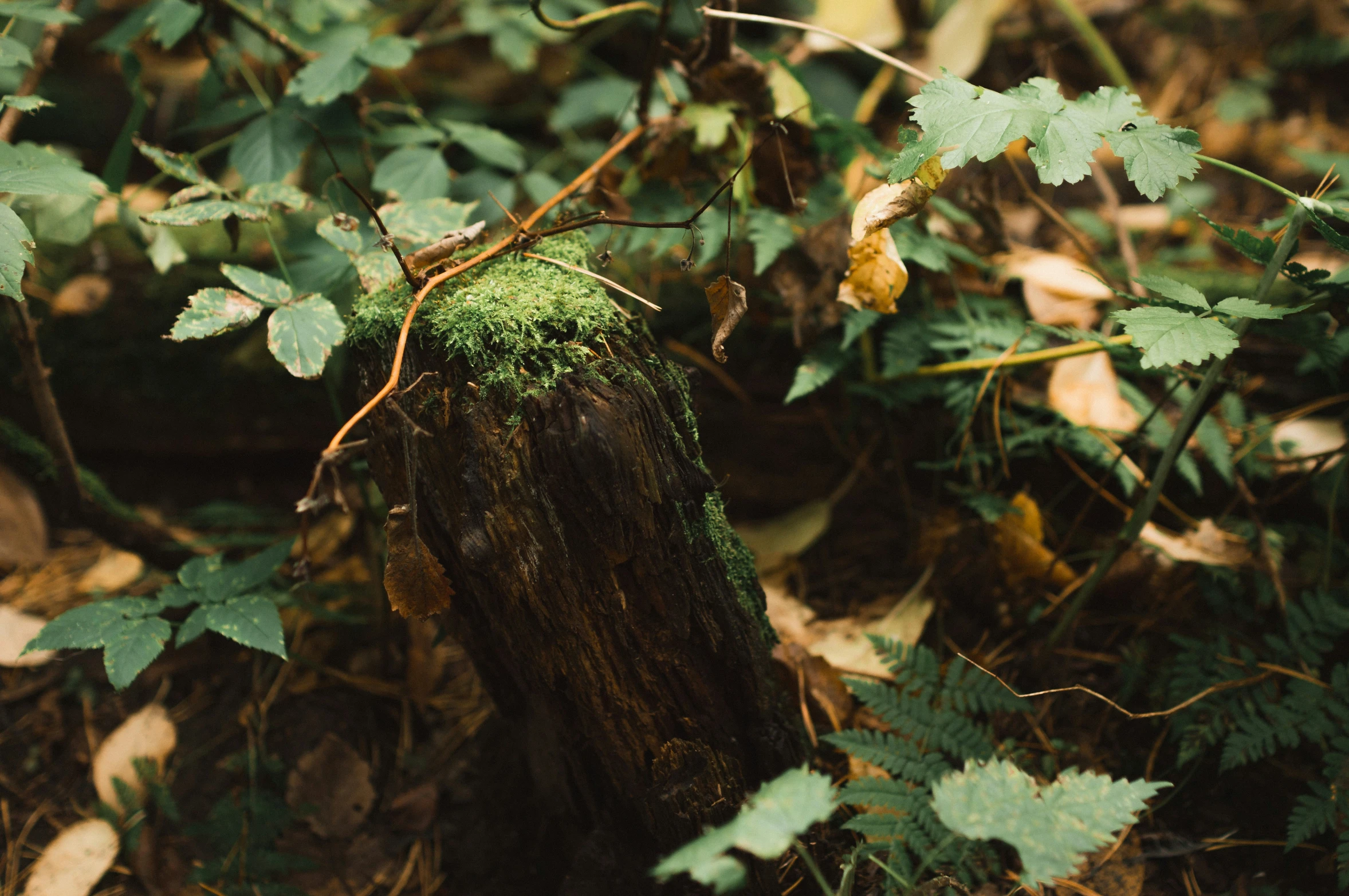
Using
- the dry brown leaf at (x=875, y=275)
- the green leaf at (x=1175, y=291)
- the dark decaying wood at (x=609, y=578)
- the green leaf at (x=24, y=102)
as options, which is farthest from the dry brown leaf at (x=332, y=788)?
the green leaf at (x=1175, y=291)

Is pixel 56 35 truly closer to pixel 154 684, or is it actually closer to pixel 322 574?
pixel 322 574

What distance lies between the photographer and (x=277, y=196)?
1.74 meters

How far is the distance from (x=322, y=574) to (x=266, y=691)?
404mm

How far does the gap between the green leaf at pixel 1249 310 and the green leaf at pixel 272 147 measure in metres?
2.11

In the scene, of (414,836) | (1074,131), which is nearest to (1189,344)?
(1074,131)

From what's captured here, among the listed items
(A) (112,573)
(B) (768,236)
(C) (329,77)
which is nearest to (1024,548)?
(B) (768,236)

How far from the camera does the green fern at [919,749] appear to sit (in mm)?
1378

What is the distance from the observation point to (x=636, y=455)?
126cm

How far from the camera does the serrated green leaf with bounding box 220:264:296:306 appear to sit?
1.49 meters

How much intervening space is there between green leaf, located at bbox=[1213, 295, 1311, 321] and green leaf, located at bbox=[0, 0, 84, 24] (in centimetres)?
258

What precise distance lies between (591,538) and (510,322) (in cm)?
41

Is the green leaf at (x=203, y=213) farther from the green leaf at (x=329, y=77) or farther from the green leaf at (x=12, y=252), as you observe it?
the green leaf at (x=329, y=77)

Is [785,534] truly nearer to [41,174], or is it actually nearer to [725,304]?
[725,304]

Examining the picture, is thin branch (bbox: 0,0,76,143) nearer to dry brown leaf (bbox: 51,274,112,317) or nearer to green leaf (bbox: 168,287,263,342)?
dry brown leaf (bbox: 51,274,112,317)
